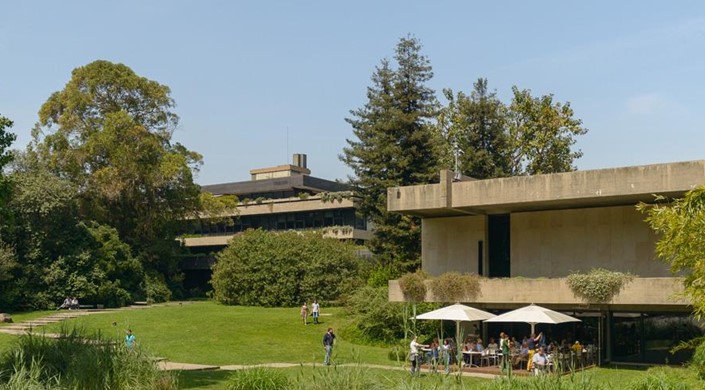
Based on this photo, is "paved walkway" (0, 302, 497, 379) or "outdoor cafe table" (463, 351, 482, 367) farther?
"outdoor cafe table" (463, 351, 482, 367)

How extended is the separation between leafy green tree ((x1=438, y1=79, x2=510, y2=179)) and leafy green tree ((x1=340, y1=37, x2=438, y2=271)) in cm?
213

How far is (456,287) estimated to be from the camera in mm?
33656

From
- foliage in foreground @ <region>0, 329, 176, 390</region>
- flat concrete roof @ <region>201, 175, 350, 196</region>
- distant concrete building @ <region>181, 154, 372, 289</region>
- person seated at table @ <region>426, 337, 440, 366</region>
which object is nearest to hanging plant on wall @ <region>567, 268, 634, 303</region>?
person seated at table @ <region>426, 337, 440, 366</region>

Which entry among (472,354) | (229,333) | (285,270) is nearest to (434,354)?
(472,354)

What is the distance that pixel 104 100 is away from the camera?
192 feet

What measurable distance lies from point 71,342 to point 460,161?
33057 mm

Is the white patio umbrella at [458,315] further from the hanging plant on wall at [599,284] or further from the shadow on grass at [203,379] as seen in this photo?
the shadow on grass at [203,379]

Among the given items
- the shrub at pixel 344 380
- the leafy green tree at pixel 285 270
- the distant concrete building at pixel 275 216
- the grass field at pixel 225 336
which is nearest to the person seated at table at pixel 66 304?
the grass field at pixel 225 336

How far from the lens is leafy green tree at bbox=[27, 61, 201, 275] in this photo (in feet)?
181

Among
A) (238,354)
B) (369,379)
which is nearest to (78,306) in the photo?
(238,354)

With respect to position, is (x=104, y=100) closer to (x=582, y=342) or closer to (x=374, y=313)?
(x=374, y=313)

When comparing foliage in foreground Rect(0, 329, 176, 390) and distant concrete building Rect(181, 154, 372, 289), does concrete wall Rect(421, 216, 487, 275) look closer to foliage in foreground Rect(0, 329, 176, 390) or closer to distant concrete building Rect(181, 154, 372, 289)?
foliage in foreground Rect(0, 329, 176, 390)

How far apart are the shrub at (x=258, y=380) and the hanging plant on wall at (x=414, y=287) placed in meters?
16.4

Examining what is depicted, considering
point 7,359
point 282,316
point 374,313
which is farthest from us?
point 282,316
